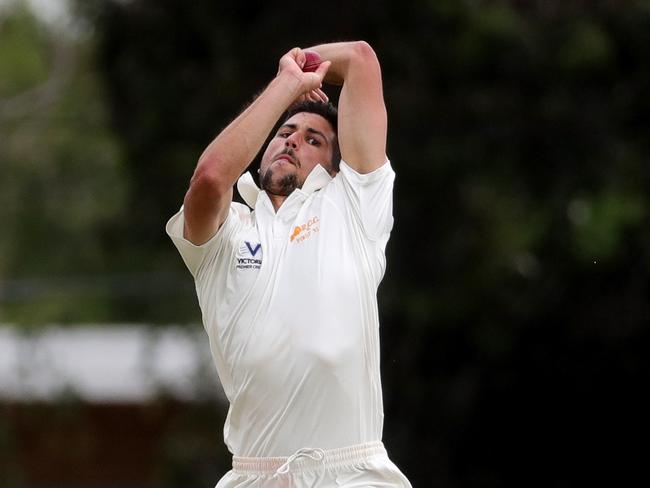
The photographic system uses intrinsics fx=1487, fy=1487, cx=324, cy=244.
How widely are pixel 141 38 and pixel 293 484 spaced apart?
10932 millimetres

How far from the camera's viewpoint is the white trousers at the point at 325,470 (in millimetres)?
5707

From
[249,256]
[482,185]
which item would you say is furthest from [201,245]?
[482,185]

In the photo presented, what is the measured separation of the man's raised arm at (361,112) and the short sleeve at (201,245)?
21.1 inches

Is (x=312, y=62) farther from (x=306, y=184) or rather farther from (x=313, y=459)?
(x=313, y=459)

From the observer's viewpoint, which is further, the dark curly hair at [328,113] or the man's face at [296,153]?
the dark curly hair at [328,113]

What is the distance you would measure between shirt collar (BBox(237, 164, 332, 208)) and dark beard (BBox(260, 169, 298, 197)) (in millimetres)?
43

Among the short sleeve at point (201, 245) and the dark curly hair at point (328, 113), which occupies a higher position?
the dark curly hair at point (328, 113)

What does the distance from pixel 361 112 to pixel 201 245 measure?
2.78ft

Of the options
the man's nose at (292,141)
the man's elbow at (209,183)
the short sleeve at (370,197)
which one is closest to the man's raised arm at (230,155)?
the man's elbow at (209,183)

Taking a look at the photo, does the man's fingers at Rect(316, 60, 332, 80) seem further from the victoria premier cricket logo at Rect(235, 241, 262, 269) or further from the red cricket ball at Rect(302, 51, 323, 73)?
the victoria premier cricket logo at Rect(235, 241, 262, 269)

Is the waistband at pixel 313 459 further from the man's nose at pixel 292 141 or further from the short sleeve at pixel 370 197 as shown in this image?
the man's nose at pixel 292 141

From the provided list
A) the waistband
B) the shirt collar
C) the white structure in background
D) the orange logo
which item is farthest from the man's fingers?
the white structure in background

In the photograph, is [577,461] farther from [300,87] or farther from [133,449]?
[300,87]

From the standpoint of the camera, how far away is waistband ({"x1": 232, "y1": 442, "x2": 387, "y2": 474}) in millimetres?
5711
